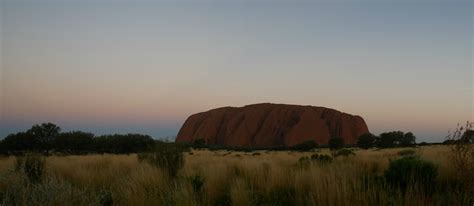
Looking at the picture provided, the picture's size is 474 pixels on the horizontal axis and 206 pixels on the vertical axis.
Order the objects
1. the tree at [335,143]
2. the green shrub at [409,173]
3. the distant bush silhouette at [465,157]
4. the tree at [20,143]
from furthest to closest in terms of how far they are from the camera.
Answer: the tree at [335,143]
the tree at [20,143]
the green shrub at [409,173]
the distant bush silhouette at [465,157]

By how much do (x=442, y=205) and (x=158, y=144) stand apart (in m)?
9.47

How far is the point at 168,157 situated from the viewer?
12.6 metres

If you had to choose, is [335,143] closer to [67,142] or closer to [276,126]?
[67,142]

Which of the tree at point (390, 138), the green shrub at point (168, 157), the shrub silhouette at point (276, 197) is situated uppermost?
the tree at point (390, 138)

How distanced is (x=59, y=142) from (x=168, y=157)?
40.5m

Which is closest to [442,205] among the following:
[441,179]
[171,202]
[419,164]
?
[419,164]

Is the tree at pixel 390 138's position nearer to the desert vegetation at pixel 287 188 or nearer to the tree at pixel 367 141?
the tree at pixel 367 141

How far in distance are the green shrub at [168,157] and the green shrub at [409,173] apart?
21.2ft

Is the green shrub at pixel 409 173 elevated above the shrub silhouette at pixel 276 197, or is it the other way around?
the green shrub at pixel 409 173

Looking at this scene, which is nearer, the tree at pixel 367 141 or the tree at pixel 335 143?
the tree at pixel 335 143

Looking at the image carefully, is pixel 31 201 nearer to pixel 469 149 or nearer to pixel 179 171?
pixel 469 149

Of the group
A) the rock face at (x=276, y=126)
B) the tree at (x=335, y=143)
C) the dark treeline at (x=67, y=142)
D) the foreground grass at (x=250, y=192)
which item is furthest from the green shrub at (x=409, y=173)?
the rock face at (x=276, y=126)

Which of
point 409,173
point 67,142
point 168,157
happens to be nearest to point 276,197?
point 409,173

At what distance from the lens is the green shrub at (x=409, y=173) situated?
7105 mm
